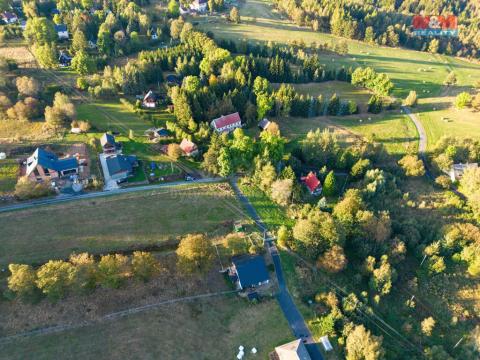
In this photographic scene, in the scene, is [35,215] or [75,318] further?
[35,215]

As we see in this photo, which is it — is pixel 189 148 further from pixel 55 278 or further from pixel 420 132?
pixel 420 132

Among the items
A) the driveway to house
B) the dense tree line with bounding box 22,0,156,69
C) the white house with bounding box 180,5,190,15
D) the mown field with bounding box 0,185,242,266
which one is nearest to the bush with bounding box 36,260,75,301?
the mown field with bounding box 0,185,242,266

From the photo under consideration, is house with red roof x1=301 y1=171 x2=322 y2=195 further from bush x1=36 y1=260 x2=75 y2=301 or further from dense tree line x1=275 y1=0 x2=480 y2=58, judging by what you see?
dense tree line x1=275 y1=0 x2=480 y2=58

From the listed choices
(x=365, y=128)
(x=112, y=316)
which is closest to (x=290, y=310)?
(x=112, y=316)

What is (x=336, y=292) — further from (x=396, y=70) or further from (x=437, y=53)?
(x=437, y=53)

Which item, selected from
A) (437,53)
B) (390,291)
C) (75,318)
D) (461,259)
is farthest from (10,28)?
(437,53)

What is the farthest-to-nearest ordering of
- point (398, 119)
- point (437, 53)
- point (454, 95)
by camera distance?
point (437, 53) < point (454, 95) < point (398, 119)

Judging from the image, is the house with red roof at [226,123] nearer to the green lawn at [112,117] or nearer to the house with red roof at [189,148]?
the house with red roof at [189,148]

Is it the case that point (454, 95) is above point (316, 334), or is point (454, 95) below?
above
